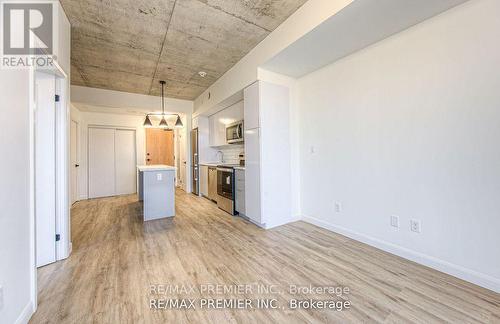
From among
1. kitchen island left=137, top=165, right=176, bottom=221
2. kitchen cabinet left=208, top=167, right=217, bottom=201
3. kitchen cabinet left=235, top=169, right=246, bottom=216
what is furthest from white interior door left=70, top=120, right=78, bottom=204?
kitchen cabinet left=235, top=169, right=246, bottom=216

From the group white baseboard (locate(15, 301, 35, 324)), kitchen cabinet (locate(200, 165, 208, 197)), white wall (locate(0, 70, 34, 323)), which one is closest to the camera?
white wall (locate(0, 70, 34, 323))

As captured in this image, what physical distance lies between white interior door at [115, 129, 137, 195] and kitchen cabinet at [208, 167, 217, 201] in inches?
115

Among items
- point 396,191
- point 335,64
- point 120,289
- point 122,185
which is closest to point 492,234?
point 396,191

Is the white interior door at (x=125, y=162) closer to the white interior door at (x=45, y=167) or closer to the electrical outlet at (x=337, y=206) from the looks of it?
the white interior door at (x=45, y=167)

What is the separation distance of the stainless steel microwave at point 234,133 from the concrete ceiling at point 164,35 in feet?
3.52

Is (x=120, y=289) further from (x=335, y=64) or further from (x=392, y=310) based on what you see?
(x=335, y=64)

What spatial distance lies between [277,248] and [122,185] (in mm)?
5610

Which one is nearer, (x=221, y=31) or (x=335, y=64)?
(x=221, y=31)

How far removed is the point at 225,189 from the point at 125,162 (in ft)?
13.0

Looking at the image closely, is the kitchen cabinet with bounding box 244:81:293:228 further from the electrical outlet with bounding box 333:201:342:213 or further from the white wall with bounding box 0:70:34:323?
the white wall with bounding box 0:70:34:323

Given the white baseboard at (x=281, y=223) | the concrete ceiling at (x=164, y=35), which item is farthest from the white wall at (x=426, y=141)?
the concrete ceiling at (x=164, y=35)

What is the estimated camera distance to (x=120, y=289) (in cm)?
180

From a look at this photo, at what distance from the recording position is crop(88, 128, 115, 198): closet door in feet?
19.1

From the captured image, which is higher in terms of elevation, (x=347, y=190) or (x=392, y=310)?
(x=347, y=190)
